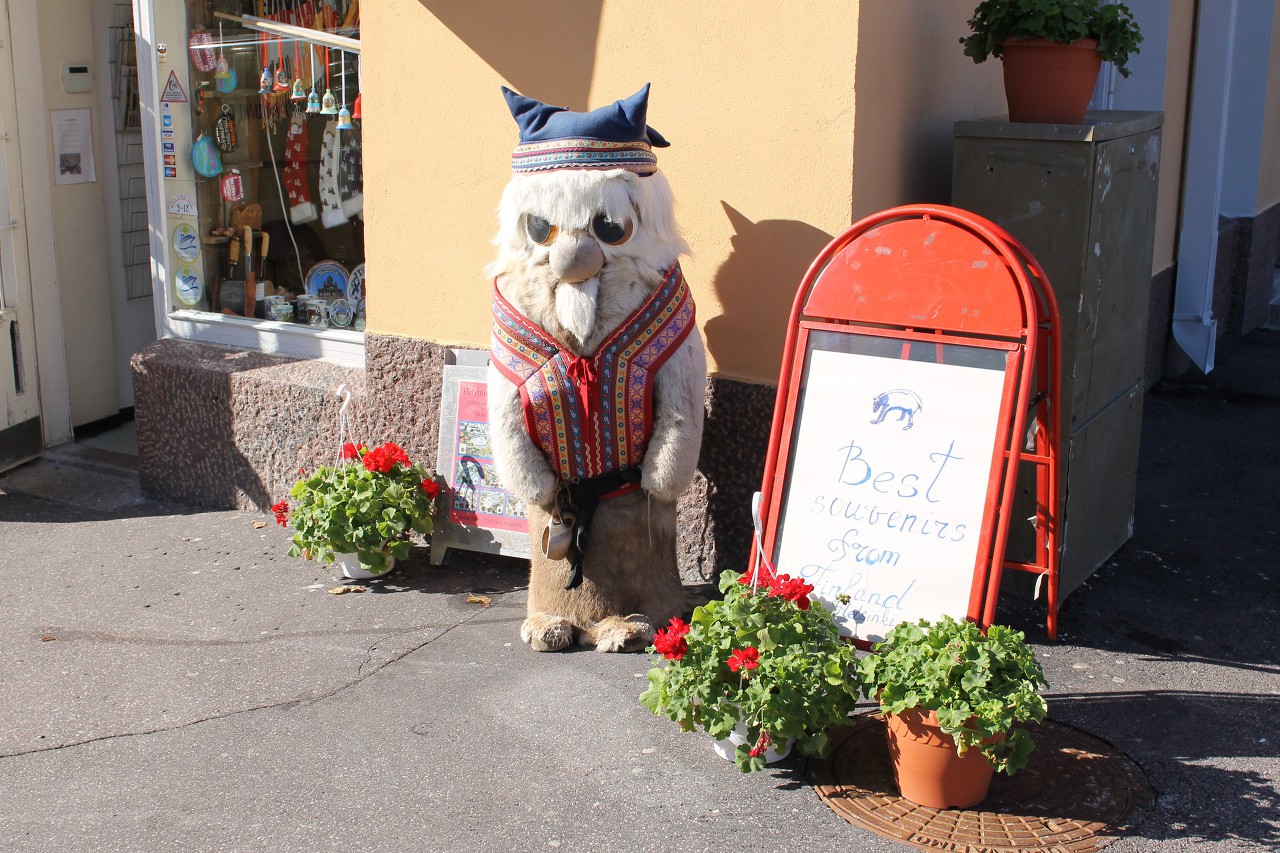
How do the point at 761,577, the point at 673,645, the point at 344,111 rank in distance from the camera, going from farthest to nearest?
the point at 344,111 < the point at 761,577 < the point at 673,645

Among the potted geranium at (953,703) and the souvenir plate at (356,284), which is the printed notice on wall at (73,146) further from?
the potted geranium at (953,703)

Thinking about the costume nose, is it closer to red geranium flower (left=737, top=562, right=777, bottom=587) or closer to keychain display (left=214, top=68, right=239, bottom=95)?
red geranium flower (left=737, top=562, right=777, bottom=587)

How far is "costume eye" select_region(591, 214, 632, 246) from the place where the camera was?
4020 millimetres

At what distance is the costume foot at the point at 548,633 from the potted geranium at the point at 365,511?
774 millimetres

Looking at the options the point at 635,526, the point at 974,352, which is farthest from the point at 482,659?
the point at 974,352

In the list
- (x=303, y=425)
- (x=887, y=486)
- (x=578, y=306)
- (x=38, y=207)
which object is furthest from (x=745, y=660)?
(x=38, y=207)

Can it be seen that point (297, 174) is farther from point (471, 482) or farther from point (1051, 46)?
point (1051, 46)

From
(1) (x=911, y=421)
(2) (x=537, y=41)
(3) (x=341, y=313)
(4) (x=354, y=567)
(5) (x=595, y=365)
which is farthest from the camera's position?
(3) (x=341, y=313)

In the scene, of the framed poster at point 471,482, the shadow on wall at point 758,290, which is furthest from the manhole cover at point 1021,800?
the framed poster at point 471,482

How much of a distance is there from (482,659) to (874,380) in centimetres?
163

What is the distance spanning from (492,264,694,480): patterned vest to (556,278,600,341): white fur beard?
96mm

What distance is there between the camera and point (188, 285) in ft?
20.7

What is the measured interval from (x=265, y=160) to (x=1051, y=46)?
3652 mm

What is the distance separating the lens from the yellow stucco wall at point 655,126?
14.0ft
